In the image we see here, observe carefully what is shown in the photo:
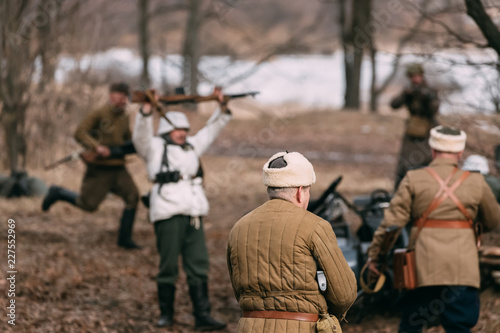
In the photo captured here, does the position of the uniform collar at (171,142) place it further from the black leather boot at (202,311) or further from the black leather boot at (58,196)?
the black leather boot at (58,196)

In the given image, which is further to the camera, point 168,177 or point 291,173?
point 168,177

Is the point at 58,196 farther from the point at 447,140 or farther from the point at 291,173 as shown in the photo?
the point at 291,173

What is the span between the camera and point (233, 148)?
21000 millimetres

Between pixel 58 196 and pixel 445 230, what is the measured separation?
5.90 meters

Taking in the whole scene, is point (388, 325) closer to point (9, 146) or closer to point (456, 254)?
point (456, 254)

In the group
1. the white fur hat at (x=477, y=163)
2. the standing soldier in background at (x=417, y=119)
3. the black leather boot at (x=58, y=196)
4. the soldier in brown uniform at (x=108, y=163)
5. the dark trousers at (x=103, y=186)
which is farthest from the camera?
the black leather boot at (x=58, y=196)

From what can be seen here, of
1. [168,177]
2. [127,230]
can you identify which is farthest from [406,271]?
[127,230]

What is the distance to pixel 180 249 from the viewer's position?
6.59 meters

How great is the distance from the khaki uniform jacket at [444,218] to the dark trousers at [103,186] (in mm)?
4635

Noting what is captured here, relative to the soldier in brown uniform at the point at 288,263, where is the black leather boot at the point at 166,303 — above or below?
below

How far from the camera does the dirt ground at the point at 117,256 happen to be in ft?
21.5

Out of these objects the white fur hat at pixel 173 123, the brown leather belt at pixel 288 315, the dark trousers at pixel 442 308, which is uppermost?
the white fur hat at pixel 173 123

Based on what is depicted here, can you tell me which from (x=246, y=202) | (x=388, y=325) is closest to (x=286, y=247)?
(x=388, y=325)

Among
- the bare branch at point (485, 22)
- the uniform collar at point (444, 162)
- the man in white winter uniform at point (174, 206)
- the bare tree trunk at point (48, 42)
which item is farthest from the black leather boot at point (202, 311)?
the bare tree trunk at point (48, 42)
